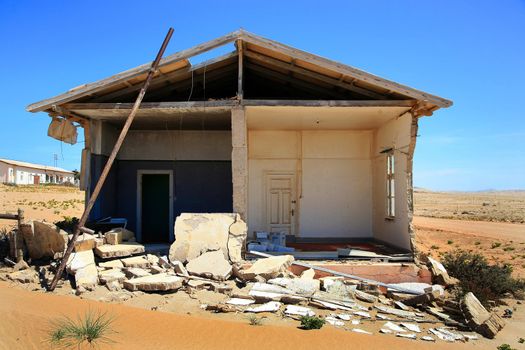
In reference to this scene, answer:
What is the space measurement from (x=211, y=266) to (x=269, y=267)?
1225 millimetres

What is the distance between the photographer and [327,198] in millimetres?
12453

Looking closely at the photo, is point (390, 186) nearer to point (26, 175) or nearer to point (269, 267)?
point (269, 267)

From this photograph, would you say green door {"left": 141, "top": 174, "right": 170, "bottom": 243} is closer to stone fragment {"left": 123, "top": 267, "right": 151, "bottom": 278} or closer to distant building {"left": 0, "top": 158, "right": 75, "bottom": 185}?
stone fragment {"left": 123, "top": 267, "right": 151, "bottom": 278}

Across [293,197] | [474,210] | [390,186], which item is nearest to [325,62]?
[390,186]

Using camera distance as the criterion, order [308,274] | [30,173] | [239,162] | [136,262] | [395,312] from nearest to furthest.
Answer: [395,312], [308,274], [136,262], [239,162], [30,173]

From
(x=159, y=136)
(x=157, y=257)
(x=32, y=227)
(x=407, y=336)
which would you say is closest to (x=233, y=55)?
(x=159, y=136)

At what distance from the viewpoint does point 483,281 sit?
8.84m

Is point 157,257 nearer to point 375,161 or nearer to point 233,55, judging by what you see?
point 233,55

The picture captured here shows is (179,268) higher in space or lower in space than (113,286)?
higher

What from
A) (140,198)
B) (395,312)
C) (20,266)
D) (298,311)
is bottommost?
(395,312)

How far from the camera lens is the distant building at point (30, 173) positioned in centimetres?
5169

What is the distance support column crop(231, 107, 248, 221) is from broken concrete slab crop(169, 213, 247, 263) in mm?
288

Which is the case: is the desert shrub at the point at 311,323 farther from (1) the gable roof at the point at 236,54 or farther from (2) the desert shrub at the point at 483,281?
(1) the gable roof at the point at 236,54

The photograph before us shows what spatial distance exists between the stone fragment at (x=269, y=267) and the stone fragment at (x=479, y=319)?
3.37 meters
